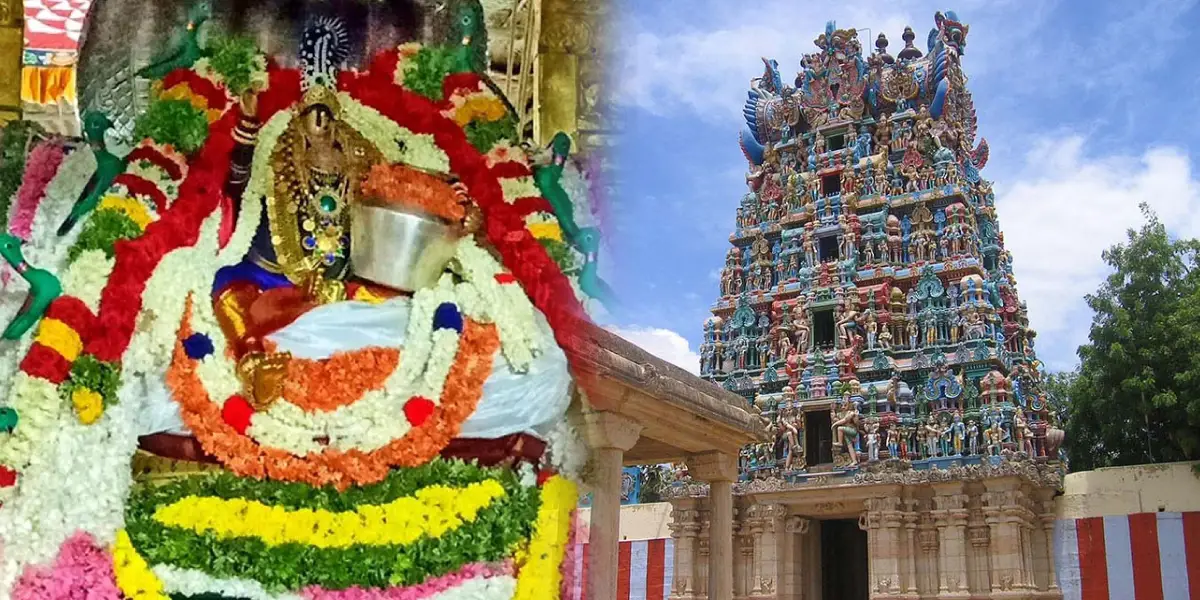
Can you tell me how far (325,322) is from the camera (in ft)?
21.0

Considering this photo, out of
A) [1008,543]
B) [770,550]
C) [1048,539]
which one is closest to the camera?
[1008,543]

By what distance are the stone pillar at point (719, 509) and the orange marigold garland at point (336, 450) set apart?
3.83 metres

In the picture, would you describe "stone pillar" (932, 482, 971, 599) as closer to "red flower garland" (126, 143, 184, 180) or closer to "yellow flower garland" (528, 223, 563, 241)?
"yellow flower garland" (528, 223, 563, 241)

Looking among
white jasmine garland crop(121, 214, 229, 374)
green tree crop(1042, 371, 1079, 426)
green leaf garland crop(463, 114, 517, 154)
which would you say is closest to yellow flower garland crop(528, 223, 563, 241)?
green leaf garland crop(463, 114, 517, 154)

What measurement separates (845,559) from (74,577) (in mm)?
18507

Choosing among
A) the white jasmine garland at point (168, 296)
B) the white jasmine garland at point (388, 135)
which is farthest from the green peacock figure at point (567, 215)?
the white jasmine garland at point (168, 296)

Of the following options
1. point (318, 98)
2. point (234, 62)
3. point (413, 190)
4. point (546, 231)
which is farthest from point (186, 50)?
point (546, 231)

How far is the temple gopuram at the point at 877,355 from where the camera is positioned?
17812mm

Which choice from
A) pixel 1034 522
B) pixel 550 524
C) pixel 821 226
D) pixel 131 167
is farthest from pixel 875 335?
pixel 131 167

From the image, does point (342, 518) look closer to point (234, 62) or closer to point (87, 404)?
point (87, 404)

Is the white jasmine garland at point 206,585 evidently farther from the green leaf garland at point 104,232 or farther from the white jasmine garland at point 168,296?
the green leaf garland at point 104,232

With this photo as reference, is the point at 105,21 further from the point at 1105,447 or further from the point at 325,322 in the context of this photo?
the point at 1105,447

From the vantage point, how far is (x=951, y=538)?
17625mm

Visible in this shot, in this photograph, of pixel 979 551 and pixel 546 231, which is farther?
pixel 979 551
